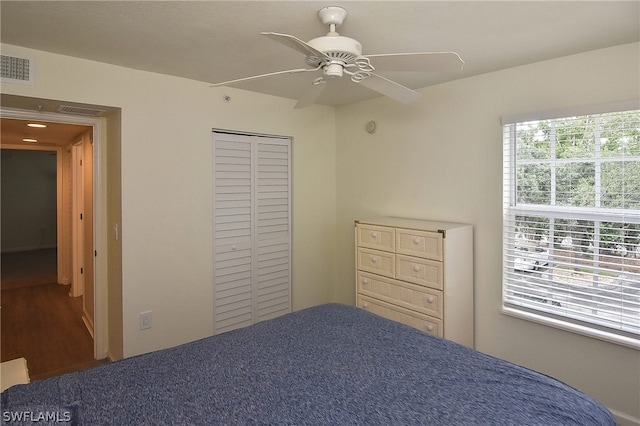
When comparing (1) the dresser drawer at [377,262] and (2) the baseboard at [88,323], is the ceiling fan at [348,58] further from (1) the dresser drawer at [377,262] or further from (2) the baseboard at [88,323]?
(2) the baseboard at [88,323]

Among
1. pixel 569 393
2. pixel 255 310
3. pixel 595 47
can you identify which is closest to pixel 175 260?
pixel 255 310

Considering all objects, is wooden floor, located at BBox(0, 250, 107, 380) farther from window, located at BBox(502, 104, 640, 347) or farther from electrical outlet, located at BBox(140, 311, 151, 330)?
window, located at BBox(502, 104, 640, 347)

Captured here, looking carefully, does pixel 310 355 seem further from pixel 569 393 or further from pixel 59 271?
pixel 59 271

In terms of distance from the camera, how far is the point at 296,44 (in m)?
1.49

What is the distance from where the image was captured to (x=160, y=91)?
9.22ft

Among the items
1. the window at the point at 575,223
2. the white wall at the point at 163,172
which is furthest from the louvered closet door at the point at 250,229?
the window at the point at 575,223

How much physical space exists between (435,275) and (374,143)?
58.9 inches

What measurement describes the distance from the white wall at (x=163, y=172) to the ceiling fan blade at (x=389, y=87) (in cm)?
156

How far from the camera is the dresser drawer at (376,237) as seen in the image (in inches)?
114

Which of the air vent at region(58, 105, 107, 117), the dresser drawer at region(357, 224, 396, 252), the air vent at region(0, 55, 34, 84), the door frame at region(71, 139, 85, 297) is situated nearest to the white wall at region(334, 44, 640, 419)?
the dresser drawer at region(357, 224, 396, 252)

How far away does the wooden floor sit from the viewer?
309 centimetres

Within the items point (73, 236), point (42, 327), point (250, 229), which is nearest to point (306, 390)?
point (250, 229)

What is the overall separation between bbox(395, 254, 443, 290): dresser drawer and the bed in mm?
840

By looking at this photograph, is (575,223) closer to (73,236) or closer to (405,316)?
(405,316)
